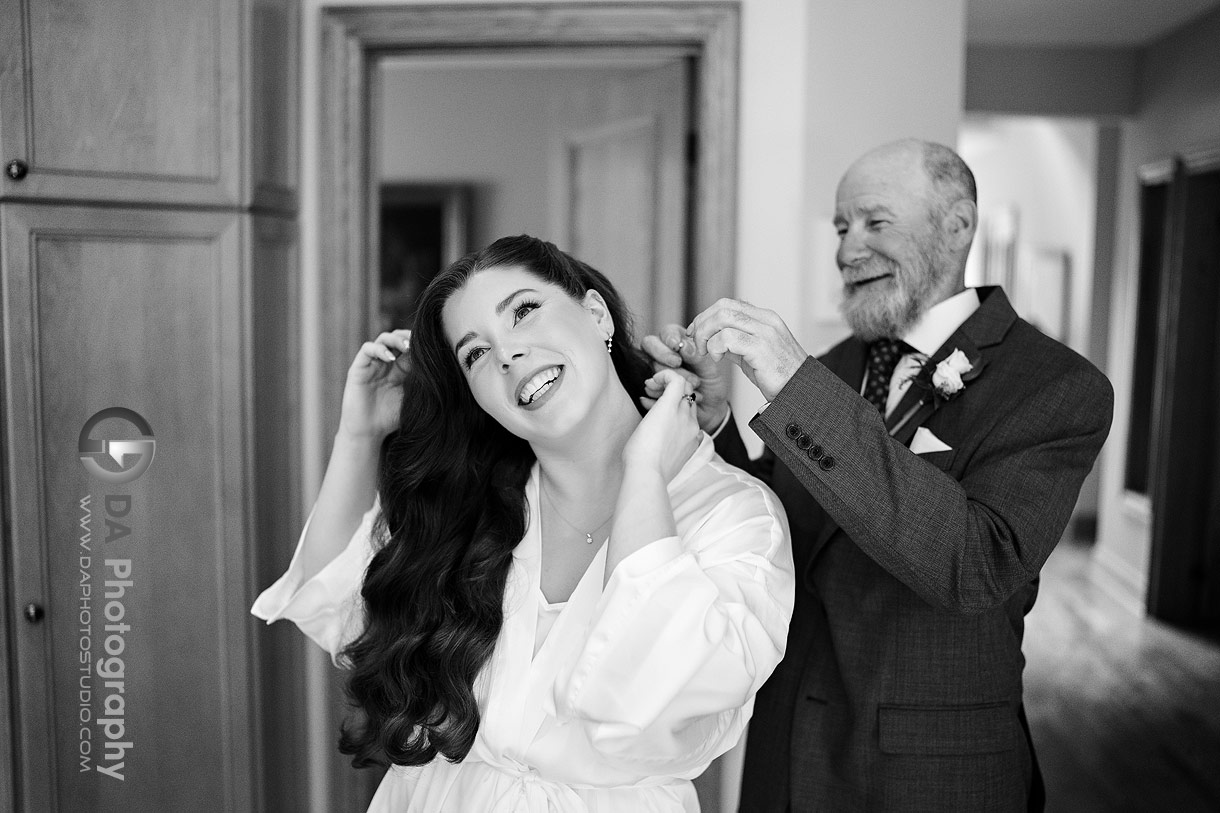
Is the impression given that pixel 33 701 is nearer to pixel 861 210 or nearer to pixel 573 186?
pixel 861 210

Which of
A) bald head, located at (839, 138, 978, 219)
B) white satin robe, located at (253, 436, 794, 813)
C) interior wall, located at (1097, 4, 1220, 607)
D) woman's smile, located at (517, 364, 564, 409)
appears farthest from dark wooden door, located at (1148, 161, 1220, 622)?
woman's smile, located at (517, 364, 564, 409)

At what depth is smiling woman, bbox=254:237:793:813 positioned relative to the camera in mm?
1294

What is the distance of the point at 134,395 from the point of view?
2342 millimetres

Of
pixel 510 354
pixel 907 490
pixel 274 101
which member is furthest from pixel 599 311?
pixel 274 101

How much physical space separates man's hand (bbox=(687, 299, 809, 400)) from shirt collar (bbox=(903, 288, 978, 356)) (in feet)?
1.52

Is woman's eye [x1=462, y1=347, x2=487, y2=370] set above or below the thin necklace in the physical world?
above

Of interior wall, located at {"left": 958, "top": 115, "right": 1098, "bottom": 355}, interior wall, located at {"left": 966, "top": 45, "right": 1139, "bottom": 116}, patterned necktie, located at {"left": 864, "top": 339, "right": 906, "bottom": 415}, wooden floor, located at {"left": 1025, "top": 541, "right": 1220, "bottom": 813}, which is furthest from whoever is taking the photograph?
interior wall, located at {"left": 958, "top": 115, "right": 1098, "bottom": 355}

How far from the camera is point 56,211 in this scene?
222 centimetres

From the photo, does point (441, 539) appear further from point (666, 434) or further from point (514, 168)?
point (514, 168)

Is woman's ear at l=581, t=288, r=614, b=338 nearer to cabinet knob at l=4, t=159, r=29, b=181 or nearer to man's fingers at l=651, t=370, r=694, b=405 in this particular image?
man's fingers at l=651, t=370, r=694, b=405

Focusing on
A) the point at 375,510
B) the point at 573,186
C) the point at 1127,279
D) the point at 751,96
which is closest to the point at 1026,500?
the point at 375,510

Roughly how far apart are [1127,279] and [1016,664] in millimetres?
4946

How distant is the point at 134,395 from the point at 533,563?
1166 mm

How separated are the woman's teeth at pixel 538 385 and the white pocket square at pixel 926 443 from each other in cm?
61
